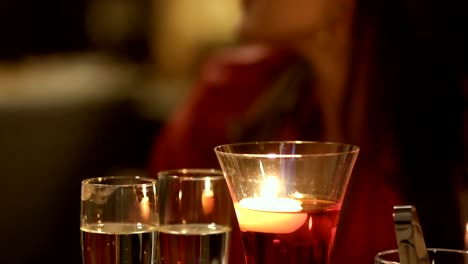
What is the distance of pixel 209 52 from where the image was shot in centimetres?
511

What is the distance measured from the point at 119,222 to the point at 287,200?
17 cm

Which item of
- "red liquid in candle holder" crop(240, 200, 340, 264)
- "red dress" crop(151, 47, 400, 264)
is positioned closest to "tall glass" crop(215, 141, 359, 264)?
"red liquid in candle holder" crop(240, 200, 340, 264)

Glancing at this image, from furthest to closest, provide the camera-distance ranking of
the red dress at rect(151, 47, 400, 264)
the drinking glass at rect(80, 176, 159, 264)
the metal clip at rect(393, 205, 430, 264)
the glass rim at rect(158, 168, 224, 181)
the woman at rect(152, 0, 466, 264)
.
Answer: the red dress at rect(151, 47, 400, 264), the woman at rect(152, 0, 466, 264), the glass rim at rect(158, 168, 224, 181), the drinking glass at rect(80, 176, 159, 264), the metal clip at rect(393, 205, 430, 264)

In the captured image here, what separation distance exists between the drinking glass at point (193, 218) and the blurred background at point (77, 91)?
224cm

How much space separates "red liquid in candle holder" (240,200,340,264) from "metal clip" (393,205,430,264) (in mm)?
100

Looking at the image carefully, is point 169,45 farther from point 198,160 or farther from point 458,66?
point 458,66

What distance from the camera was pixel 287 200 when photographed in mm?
940

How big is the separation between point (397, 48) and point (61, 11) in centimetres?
359

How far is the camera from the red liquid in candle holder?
36.0 inches

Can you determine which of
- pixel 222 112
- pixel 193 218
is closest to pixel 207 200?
pixel 193 218

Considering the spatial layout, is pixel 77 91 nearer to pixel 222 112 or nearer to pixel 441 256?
pixel 222 112

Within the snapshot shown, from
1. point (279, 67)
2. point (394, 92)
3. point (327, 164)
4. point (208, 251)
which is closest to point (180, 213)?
point (208, 251)

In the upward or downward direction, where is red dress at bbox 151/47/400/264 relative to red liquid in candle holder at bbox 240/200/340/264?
upward

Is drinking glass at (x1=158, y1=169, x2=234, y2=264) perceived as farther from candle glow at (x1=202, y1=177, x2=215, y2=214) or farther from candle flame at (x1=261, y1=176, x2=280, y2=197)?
candle flame at (x1=261, y1=176, x2=280, y2=197)
